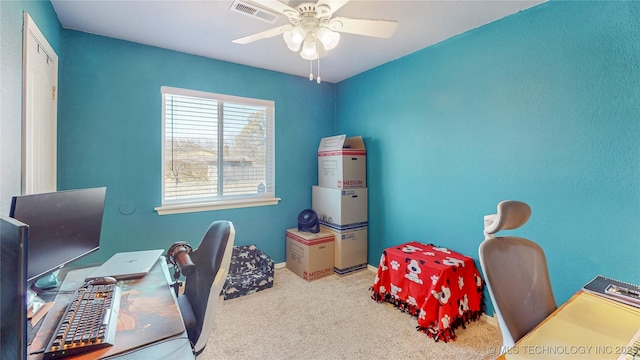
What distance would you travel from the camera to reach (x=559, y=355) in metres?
0.93

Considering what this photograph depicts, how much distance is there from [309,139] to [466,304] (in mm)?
2523

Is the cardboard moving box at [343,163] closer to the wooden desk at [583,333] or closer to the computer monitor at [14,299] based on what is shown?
the wooden desk at [583,333]

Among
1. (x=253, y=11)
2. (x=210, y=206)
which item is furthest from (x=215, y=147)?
(x=253, y=11)

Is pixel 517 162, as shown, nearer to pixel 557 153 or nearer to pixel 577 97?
pixel 557 153

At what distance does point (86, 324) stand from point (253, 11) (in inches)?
80.8

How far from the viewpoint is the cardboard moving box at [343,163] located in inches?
130

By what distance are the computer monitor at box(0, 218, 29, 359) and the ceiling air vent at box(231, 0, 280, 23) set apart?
1900 millimetres

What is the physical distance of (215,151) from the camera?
3.16 meters

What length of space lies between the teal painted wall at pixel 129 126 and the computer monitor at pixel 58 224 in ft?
4.13

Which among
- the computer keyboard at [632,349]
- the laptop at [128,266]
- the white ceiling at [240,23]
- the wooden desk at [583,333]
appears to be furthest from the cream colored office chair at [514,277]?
the laptop at [128,266]

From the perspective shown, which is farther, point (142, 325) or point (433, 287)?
point (433, 287)

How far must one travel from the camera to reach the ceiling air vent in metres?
1.95

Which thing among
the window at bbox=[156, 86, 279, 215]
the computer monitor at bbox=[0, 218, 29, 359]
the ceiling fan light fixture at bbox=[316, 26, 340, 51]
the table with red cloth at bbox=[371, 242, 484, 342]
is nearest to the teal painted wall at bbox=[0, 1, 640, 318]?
the window at bbox=[156, 86, 279, 215]

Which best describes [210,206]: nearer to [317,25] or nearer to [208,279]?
[208,279]
